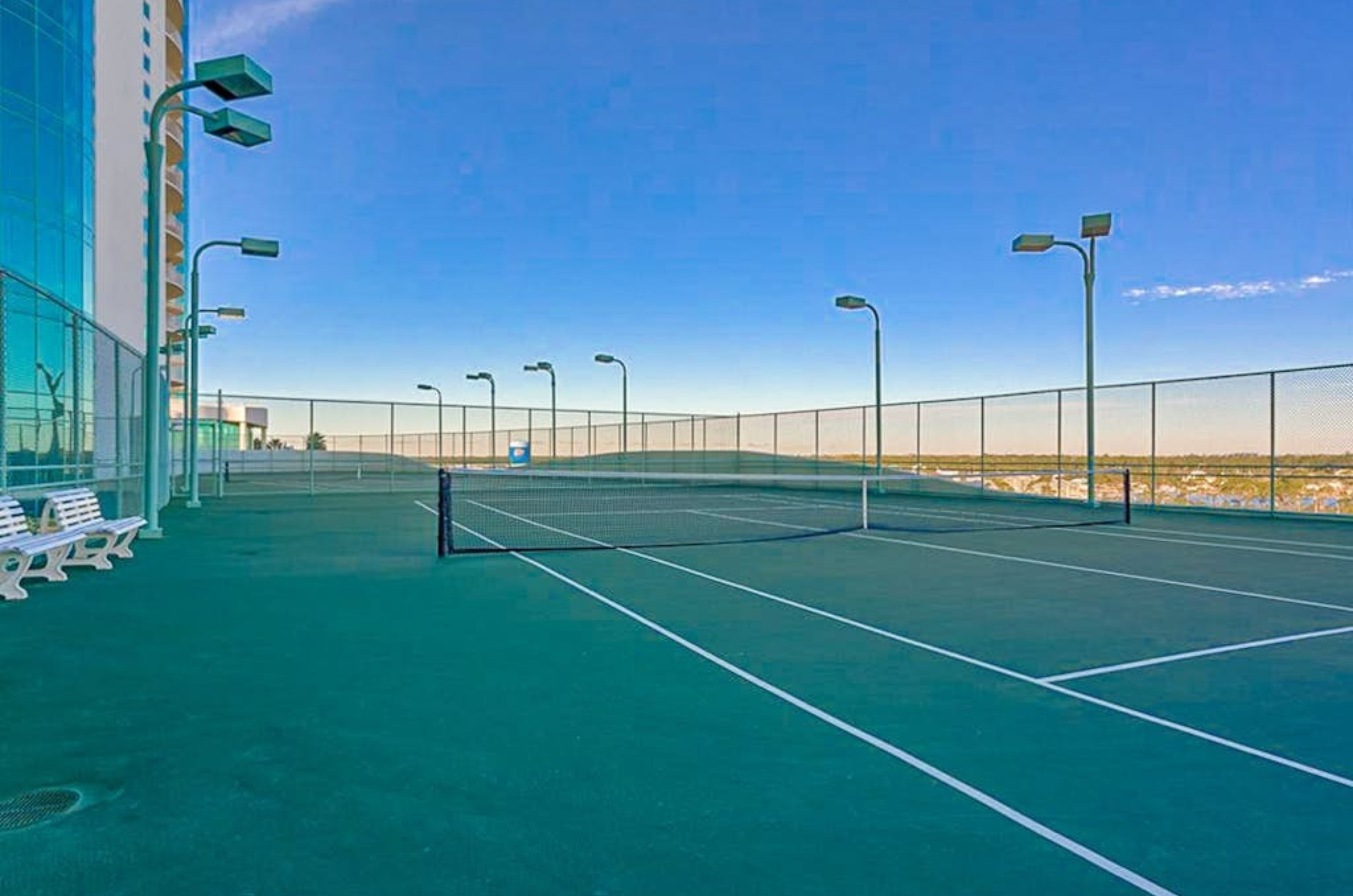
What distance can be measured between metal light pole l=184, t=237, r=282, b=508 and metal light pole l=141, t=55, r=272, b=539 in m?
4.32

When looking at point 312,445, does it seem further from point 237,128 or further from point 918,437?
point 918,437

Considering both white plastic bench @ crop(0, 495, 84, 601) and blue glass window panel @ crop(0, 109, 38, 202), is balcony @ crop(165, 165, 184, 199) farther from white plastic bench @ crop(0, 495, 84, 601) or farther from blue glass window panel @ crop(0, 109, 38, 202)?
white plastic bench @ crop(0, 495, 84, 601)

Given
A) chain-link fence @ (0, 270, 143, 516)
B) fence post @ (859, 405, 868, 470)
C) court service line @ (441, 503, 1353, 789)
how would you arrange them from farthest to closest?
fence post @ (859, 405, 868, 470) < chain-link fence @ (0, 270, 143, 516) < court service line @ (441, 503, 1353, 789)

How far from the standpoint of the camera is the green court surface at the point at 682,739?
10.8 ft

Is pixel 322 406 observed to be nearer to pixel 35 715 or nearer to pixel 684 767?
pixel 35 715

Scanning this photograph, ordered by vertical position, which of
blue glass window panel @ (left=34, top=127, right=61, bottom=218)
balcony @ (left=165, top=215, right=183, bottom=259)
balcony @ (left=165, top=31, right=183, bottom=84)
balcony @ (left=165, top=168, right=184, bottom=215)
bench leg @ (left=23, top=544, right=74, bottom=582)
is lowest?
bench leg @ (left=23, top=544, right=74, bottom=582)

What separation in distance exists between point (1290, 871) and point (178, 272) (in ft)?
211

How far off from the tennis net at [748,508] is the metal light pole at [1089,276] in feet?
1.95

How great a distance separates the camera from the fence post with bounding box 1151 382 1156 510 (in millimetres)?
Answer: 22172

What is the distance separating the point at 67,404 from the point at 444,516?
46.5ft

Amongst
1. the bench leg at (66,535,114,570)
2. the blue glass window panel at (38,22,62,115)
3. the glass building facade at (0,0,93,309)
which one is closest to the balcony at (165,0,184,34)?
the glass building facade at (0,0,93,309)

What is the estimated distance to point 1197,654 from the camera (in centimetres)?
657

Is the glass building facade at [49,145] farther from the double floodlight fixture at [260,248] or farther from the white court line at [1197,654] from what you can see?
the white court line at [1197,654]

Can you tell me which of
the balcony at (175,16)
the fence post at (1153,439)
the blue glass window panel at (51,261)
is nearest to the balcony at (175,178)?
the balcony at (175,16)
